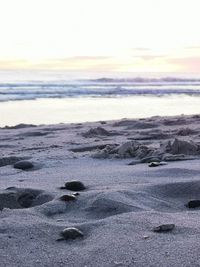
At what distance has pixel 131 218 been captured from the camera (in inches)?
108

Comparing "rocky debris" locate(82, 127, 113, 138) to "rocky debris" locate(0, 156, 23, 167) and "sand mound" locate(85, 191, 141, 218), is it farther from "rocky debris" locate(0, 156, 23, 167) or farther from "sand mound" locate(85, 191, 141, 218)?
"sand mound" locate(85, 191, 141, 218)

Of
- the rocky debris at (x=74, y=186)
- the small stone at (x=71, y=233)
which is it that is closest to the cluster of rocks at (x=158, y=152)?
the rocky debris at (x=74, y=186)

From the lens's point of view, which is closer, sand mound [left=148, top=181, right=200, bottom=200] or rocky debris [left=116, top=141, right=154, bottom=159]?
sand mound [left=148, top=181, right=200, bottom=200]

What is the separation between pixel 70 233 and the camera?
251 centimetres

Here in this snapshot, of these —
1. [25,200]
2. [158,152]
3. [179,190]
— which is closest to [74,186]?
[25,200]

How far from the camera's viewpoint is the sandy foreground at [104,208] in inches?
88.7

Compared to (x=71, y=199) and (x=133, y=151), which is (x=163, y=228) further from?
(x=133, y=151)

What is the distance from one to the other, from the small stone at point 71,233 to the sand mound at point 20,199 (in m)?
0.85

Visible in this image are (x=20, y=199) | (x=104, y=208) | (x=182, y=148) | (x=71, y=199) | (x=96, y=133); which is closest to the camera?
(x=104, y=208)

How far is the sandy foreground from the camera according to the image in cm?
225

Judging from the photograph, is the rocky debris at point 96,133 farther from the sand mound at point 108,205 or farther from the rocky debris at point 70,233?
the rocky debris at point 70,233

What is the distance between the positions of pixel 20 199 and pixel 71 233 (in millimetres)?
986

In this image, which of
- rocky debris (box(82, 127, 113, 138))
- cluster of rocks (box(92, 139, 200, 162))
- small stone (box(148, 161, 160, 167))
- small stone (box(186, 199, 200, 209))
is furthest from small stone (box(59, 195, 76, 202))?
rocky debris (box(82, 127, 113, 138))

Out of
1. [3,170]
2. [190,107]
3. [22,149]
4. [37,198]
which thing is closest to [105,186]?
[37,198]
